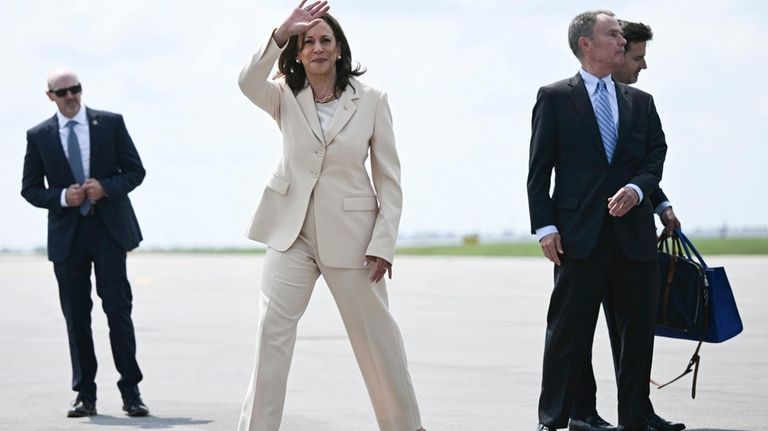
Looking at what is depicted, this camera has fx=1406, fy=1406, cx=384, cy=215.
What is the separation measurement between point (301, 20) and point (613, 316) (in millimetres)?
2555

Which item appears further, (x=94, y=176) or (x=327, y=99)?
(x=94, y=176)

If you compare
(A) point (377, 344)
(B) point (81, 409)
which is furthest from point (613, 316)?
(B) point (81, 409)

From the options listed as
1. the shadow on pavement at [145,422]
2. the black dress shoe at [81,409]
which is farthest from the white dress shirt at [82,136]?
the shadow on pavement at [145,422]

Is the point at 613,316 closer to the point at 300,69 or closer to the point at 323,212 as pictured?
the point at 323,212

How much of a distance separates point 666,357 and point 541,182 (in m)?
5.20

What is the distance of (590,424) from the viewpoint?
25.6ft

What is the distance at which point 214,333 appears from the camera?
15.5m

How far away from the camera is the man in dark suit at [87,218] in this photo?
8.91 m

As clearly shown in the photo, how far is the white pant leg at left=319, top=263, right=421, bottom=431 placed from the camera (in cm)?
647

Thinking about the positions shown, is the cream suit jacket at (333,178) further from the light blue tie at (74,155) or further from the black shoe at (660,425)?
the light blue tie at (74,155)

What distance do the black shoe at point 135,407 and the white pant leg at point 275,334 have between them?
2535mm

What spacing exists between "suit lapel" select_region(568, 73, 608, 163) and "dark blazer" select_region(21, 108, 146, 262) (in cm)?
320

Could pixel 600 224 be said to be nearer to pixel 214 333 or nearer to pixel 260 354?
pixel 260 354

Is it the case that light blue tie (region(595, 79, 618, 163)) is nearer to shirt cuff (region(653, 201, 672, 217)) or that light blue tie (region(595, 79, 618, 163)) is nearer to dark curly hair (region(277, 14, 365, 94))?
shirt cuff (region(653, 201, 672, 217))
